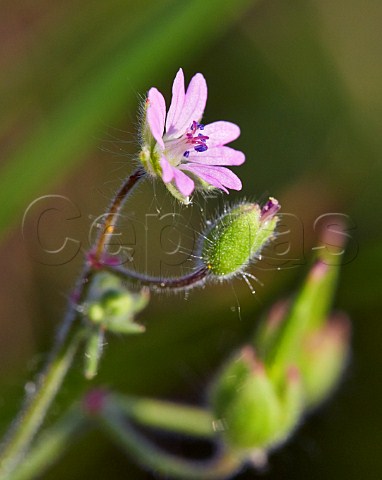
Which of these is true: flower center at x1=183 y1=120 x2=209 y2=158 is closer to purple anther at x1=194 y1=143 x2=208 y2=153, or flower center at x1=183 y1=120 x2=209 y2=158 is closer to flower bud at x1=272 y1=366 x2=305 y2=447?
purple anther at x1=194 y1=143 x2=208 y2=153

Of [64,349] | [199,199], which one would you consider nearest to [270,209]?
[64,349]

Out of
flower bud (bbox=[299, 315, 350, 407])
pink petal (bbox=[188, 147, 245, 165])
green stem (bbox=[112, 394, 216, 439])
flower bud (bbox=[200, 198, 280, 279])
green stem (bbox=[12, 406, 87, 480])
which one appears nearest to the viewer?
flower bud (bbox=[200, 198, 280, 279])

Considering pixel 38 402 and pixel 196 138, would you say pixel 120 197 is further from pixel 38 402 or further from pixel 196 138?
pixel 38 402

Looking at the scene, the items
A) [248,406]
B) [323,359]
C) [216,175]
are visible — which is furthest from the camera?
[323,359]

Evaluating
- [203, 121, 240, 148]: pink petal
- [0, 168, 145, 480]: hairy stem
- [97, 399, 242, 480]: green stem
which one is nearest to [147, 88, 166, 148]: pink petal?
[0, 168, 145, 480]: hairy stem

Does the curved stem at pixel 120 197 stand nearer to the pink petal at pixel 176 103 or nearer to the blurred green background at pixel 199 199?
the pink petal at pixel 176 103

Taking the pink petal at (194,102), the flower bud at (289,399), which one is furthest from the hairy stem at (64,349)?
the flower bud at (289,399)

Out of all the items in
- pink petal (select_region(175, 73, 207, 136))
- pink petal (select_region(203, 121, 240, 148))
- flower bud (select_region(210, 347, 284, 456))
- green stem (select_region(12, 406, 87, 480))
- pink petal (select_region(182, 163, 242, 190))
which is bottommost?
flower bud (select_region(210, 347, 284, 456))
